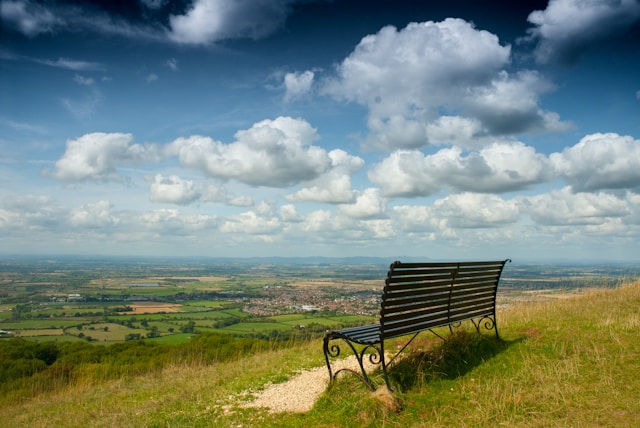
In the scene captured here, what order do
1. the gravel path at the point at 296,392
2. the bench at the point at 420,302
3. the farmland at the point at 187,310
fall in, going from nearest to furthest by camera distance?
1. the bench at the point at 420,302
2. the gravel path at the point at 296,392
3. the farmland at the point at 187,310

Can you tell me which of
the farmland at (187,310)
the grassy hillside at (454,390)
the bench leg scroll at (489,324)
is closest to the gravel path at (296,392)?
the grassy hillside at (454,390)

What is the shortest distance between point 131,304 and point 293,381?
49890 mm

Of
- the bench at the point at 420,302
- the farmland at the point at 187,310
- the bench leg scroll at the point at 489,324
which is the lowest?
the farmland at the point at 187,310

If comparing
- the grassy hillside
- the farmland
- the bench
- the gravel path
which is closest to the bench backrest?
the bench

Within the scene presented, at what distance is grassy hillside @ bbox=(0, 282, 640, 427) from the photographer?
4324 millimetres

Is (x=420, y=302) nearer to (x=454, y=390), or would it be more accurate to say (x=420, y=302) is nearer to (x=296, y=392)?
(x=454, y=390)

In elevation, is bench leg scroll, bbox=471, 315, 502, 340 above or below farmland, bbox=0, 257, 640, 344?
above

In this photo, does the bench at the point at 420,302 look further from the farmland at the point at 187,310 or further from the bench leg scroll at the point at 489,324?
the farmland at the point at 187,310

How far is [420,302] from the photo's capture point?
539 cm

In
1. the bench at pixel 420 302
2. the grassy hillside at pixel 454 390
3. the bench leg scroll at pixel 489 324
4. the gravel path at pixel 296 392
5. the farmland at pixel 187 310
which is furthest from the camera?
the farmland at pixel 187 310

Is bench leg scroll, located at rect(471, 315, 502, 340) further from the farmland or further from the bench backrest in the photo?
the farmland

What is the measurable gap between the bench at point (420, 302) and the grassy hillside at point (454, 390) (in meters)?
0.44

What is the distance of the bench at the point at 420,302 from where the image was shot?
4.81m

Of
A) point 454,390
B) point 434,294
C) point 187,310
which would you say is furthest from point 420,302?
point 187,310
